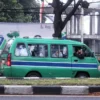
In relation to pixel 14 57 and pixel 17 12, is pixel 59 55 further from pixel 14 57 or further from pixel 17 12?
pixel 17 12

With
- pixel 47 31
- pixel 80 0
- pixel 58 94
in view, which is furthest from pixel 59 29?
pixel 58 94

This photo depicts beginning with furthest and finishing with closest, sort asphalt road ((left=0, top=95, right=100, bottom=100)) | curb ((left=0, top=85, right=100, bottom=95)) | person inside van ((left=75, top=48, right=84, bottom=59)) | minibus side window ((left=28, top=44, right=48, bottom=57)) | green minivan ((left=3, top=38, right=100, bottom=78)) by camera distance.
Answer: person inside van ((left=75, top=48, right=84, bottom=59)) < minibus side window ((left=28, top=44, right=48, bottom=57)) < green minivan ((left=3, top=38, right=100, bottom=78)) < curb ((left=0, top=85, right=100, bottom=95)) < asphalt road ((left=0, top=95, right=100, bottom=100))

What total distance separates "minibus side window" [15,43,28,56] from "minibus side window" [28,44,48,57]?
0.21 m

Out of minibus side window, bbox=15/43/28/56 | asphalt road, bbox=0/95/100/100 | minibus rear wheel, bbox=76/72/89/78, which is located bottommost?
minibus rear wheel, bbox=76/72/89/78

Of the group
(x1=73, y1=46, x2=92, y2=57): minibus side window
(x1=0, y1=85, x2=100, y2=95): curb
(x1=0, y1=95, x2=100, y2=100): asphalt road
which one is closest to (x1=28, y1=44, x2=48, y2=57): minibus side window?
(x1=73, y1=46, x2=92, y2=57): minibus side window

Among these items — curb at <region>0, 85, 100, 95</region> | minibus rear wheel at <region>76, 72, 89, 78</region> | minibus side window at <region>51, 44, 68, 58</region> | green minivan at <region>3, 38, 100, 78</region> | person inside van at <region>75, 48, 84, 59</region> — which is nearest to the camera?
curb at <region>0, 85, 100, 95</region>

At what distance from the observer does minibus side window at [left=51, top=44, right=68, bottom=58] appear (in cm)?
1373

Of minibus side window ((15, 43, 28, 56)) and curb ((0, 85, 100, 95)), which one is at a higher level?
minibus side window ((15, 43, 28, 56))

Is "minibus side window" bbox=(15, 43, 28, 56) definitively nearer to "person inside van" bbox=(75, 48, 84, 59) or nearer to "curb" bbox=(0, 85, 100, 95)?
"person inside van" bbox=(75, 48, 84, 59)

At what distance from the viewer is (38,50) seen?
13.7 m

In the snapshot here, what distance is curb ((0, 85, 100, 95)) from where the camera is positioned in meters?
9.86

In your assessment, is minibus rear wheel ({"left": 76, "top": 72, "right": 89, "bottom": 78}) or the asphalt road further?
minibus rear wheel ({"left": 76, "top": 72, "right": 89, "bottom": 78})

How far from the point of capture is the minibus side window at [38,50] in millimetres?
13613

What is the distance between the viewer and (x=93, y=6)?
4134 centimetres
